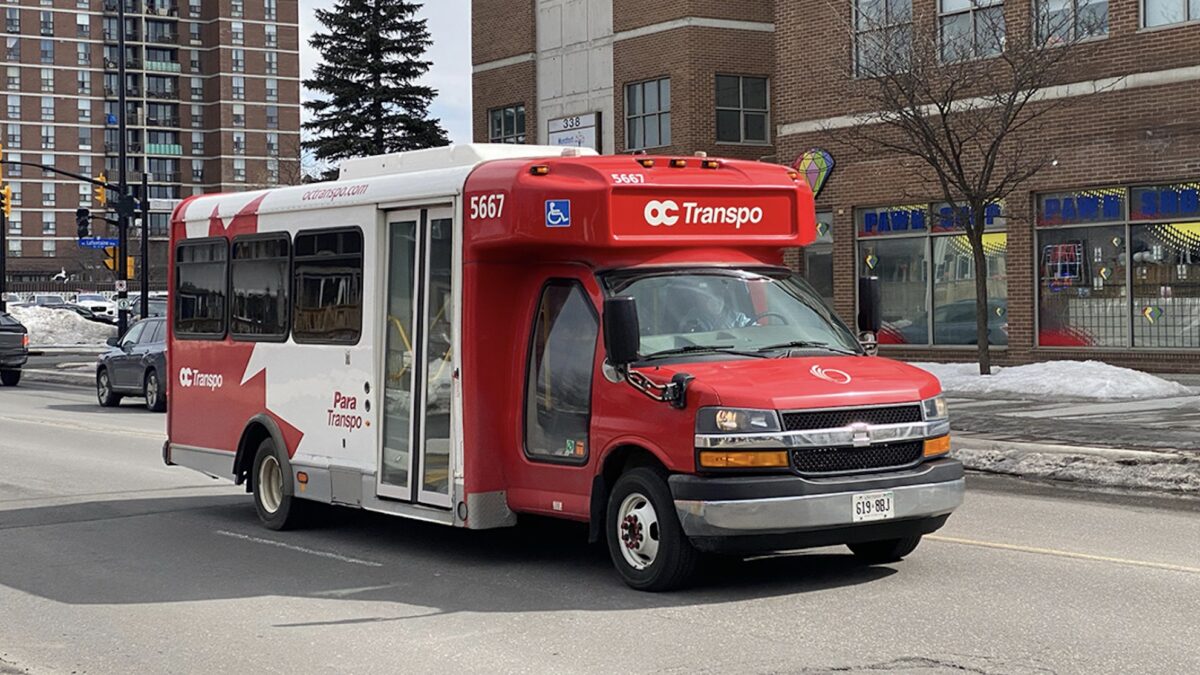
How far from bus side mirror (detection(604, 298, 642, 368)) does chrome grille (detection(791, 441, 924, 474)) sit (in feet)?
3.55

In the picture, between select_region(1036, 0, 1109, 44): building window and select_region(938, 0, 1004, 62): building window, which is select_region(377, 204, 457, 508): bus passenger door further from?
select_region(938, 0, 1004, 62): building window

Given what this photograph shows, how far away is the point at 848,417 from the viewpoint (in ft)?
28.2

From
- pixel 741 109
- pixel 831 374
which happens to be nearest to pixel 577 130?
pixel 741 109

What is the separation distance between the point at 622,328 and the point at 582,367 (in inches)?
28.8

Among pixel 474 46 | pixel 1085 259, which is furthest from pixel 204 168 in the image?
pixel 1085 259

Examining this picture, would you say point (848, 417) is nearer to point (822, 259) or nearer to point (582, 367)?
point (582, 367)

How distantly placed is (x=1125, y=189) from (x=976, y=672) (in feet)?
67.0

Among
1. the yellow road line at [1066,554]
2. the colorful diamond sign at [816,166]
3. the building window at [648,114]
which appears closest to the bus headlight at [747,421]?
the yellow road line at [1066,554]

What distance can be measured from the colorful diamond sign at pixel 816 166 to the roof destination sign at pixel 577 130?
25.8 feet

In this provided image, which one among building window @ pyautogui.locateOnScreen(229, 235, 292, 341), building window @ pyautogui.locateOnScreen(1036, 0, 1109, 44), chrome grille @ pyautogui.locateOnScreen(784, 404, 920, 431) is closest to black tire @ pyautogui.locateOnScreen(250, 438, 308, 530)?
building window @ pyautogui.locateOnScreen(229, 235, 292, 341)

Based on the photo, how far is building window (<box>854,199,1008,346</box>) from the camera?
2808cm

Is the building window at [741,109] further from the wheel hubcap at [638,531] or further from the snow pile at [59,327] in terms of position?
the snow pile at [59,327]

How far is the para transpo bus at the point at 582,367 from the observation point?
28.1ft

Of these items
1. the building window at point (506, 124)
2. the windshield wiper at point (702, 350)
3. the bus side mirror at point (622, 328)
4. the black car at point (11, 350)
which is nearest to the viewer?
the bus side mirror at point (622, 328)
